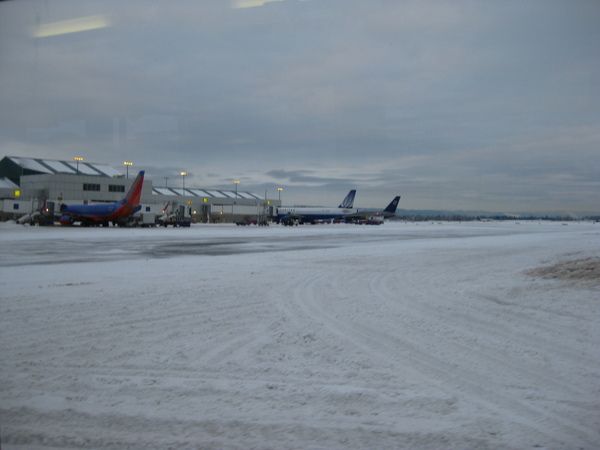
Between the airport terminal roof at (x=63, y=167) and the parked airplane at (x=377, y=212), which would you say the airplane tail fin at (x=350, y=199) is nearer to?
the parked airplane at (x=377, y=212)

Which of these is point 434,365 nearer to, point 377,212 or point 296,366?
point 296,366

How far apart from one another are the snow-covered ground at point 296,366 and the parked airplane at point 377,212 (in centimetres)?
7334

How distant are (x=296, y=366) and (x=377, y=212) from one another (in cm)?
8175

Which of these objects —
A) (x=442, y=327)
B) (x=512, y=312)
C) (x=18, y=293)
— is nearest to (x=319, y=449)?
(x=442, y=327)

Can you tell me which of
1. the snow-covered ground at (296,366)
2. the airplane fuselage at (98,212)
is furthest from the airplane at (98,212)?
the snow-covered ground at (296,366)

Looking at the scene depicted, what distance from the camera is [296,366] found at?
4.59 metres

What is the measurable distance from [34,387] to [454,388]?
147 inches

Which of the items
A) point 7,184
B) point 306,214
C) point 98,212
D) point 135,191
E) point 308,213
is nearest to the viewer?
point 135,191

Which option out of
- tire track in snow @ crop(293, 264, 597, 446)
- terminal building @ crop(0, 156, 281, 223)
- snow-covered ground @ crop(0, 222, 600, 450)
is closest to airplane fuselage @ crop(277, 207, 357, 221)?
terminal building @ crop(0, 156, 281, 223)

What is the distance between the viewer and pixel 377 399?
381 centimetres

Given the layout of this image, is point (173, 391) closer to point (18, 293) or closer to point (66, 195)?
point (18, 293)

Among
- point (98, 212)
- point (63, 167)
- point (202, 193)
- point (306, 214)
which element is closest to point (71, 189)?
point (63, 167)

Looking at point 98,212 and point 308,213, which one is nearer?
point 98,212

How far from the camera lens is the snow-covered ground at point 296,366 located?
3.32m
